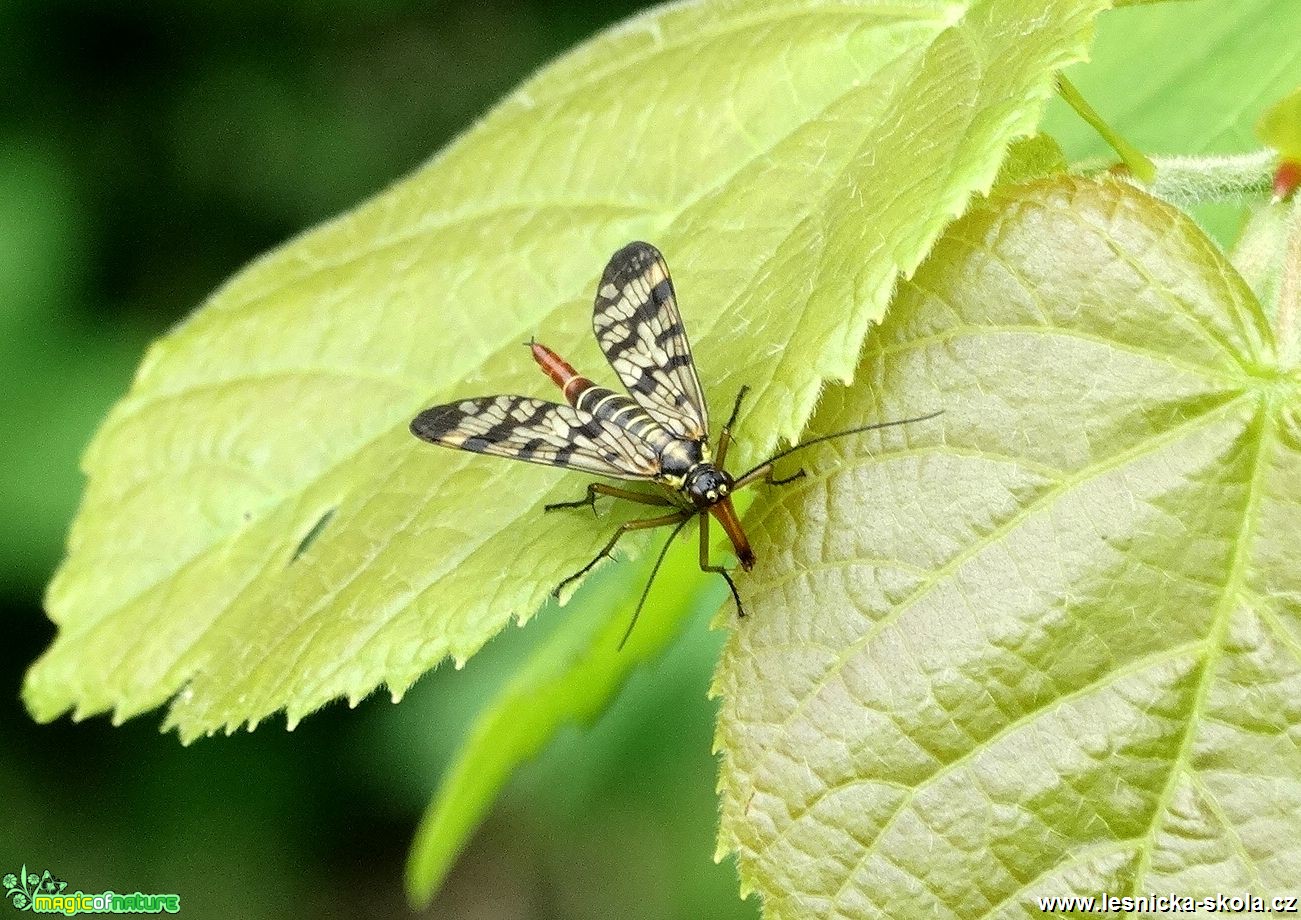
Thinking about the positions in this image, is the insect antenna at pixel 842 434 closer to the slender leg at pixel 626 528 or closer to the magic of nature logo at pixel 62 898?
the slender leg at pixel 626 528

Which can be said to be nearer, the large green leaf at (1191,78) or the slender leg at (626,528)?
the slender leg at (626,528)

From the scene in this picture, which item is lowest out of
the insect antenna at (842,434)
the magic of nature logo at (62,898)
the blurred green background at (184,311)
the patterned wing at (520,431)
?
the insect antenna at (842,434)

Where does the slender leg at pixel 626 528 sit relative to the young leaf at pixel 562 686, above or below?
below

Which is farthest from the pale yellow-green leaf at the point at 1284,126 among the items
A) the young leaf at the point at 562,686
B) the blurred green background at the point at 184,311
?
the blurred green background at the point at 184,311

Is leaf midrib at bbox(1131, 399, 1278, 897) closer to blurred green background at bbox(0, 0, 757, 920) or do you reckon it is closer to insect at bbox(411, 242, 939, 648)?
insect at bbox(411, 242, 939, 648)

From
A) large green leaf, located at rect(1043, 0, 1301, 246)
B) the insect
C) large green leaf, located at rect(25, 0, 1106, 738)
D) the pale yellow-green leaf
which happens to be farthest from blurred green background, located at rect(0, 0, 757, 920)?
the pale yellow-green leaf

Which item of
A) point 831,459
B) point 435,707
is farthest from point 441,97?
point 831,459

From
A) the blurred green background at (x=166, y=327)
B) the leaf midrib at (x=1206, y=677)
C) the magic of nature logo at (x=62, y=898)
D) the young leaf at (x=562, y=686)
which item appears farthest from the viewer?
the blurred green background at (x=166, y=327)
